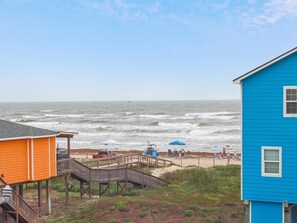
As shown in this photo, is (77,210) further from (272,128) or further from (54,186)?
(272,128)

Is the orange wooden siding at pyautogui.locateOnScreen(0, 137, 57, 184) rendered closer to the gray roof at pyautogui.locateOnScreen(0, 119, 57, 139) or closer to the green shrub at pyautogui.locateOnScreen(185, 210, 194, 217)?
the gray roof at pyautogui.locateOnScreen(0, 119, 57, 139)

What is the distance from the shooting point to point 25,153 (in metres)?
21.5

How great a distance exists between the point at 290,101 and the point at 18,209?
41.8 ft

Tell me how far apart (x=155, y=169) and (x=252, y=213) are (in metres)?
20.0

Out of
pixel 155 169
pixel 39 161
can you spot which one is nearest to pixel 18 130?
pixel 39 161

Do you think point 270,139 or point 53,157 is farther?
point 53,157

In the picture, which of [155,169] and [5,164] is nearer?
[5,164]

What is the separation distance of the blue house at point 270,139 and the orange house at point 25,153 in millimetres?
10745

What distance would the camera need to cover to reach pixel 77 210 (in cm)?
2270

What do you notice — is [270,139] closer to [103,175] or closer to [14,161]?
[14,161]

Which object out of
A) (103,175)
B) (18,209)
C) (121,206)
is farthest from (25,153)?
(103,175)

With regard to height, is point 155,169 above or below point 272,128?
below

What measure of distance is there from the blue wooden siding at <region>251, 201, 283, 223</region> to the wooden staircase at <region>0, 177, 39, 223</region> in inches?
403

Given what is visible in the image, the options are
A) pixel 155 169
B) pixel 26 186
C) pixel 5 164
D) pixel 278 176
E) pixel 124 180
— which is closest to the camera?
pixel 278 176
